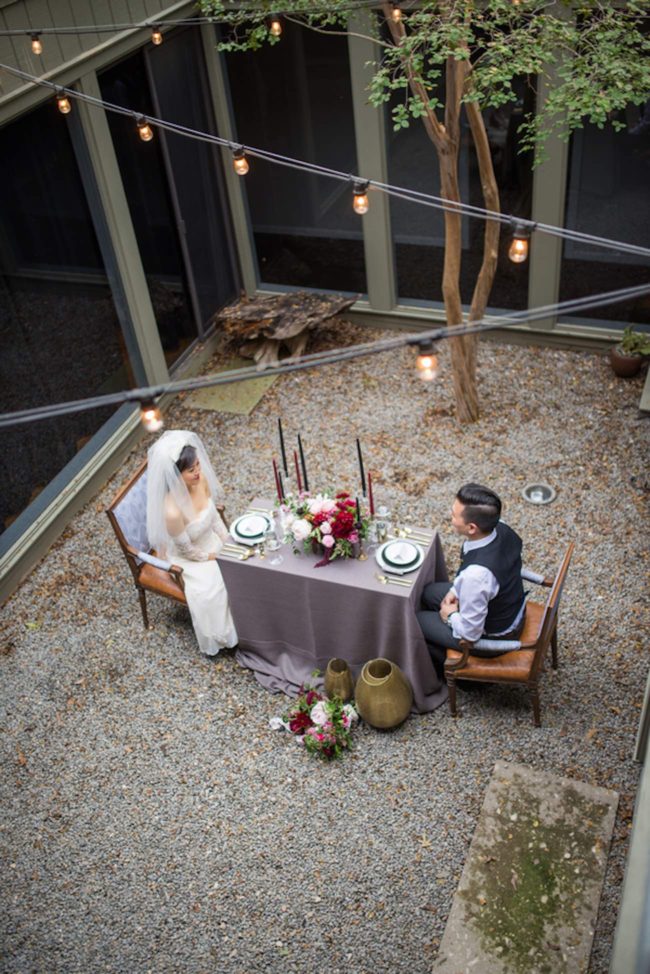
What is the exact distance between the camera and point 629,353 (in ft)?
26.6

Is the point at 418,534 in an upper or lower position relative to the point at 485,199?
lower

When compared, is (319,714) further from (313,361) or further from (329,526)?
(313,361)

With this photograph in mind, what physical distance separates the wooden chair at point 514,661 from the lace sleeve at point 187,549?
6.02 ft

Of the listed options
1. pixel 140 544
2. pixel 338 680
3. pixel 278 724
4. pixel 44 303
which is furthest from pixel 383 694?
pixel 44 303

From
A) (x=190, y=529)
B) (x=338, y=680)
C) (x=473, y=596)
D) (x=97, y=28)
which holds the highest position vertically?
(x=97, y=28)

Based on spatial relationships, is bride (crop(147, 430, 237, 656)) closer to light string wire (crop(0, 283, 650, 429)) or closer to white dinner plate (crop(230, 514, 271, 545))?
white dinner plate (crop(230, 514, 271, 545))

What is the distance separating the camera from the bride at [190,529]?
228 inches

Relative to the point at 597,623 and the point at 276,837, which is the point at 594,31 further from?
the point at 276,837

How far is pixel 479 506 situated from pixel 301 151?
5.35 metres

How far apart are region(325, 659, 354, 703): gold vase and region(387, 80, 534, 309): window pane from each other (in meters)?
4.83

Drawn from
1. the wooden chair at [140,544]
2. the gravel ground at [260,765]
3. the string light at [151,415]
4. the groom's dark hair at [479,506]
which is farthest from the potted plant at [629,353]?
the string light at [151,415]

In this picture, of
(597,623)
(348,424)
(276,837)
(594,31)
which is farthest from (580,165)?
(276,837)

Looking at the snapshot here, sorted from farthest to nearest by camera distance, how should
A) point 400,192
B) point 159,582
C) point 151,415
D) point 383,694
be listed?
point 159,582 < point 383,694 < point 400,192 < point 151,415

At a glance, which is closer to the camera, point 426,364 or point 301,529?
point 426,364
